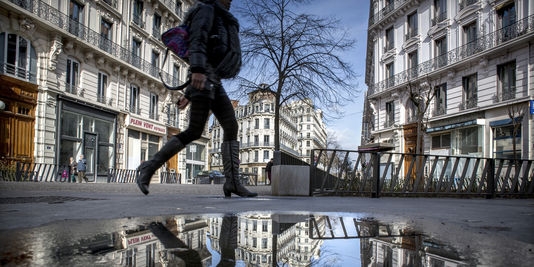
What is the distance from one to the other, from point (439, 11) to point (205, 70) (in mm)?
27197

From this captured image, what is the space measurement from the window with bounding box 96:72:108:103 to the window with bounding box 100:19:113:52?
66.3 inches

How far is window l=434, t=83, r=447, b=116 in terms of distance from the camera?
25.1m

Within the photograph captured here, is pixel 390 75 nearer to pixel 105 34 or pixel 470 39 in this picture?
pixel 470 39

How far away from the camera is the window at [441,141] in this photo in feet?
81.1

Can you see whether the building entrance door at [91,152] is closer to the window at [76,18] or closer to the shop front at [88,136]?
the shop front at [88,136]

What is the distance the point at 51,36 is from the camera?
19359mm

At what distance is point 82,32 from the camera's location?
2153 centimetres

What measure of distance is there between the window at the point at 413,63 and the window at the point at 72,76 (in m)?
22.5

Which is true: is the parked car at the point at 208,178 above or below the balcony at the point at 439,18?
below

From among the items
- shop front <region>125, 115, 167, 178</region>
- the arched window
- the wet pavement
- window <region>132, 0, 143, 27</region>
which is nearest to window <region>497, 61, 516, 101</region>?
→ shop front <region>125, 115, 167, 178</region>

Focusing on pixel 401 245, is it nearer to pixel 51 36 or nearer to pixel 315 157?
pixel 315 157

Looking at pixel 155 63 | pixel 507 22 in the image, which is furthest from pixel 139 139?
pixel 507 22

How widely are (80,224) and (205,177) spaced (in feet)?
117

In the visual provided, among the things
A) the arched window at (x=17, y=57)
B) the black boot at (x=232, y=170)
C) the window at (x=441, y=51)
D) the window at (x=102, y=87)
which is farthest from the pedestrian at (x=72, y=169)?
the window at (x=441, y=51)
